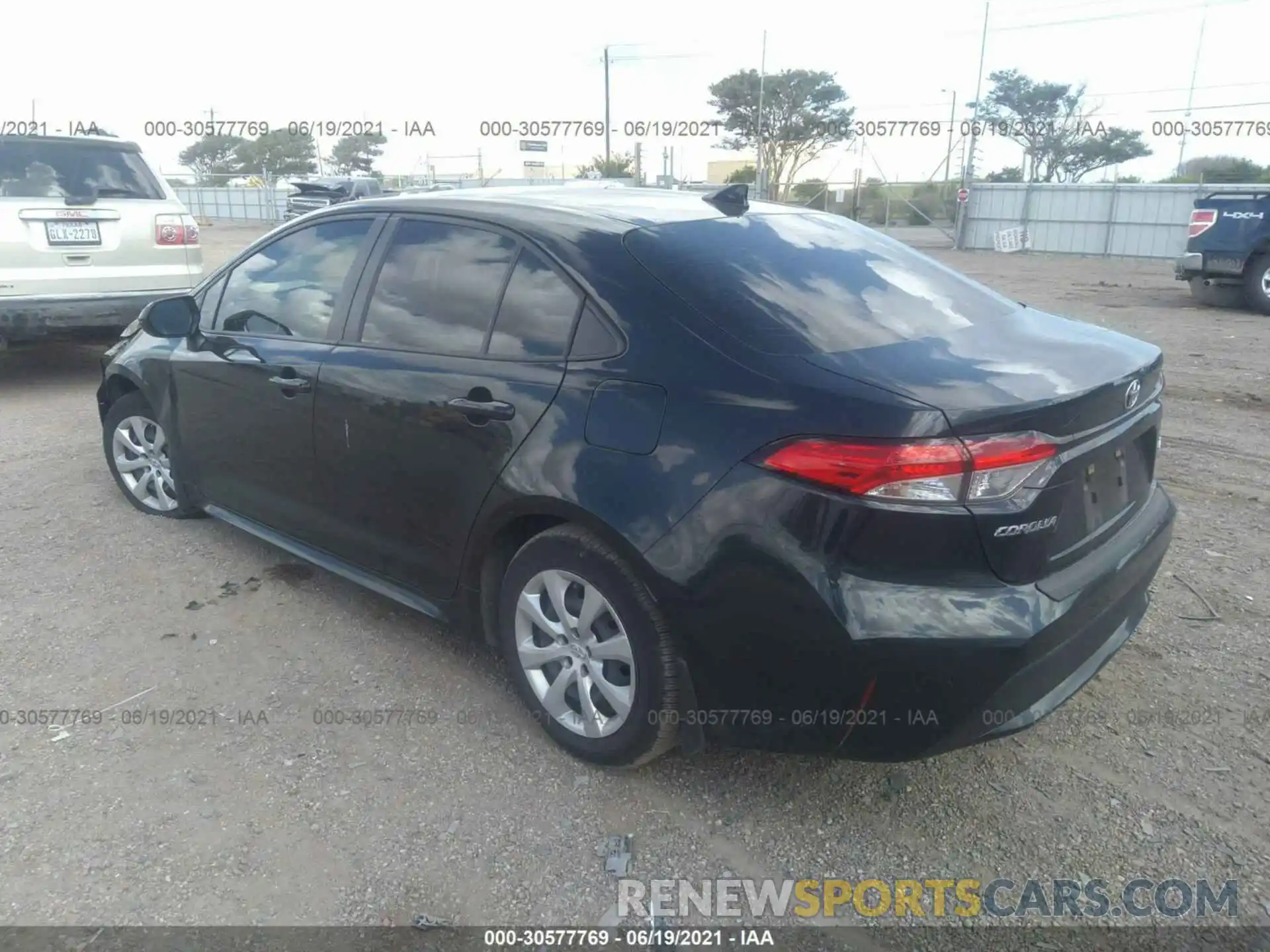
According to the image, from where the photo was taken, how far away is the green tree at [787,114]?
40.8m

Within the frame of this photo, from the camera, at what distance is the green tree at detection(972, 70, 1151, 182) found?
35656 millimetres

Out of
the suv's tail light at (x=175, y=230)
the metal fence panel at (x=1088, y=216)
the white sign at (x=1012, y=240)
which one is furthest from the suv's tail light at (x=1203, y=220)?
the white sign at (x=1012, y=240)

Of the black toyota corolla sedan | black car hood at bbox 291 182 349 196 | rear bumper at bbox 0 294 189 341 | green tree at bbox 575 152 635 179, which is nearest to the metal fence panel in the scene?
green tree at bbox 575 152 635 179

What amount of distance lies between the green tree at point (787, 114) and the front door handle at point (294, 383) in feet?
129

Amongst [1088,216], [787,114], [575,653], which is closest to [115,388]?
[575,653]

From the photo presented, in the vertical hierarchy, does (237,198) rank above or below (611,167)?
below

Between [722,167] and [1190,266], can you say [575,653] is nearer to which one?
[1190,266]

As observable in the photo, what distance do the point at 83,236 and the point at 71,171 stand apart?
2.01 feet

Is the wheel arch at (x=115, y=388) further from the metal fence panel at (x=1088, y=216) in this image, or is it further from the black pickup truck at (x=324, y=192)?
the metal fence panel at (x=1088, y=216)

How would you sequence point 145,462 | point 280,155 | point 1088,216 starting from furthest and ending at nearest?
point 280,155
point 1088,216
point 145,462

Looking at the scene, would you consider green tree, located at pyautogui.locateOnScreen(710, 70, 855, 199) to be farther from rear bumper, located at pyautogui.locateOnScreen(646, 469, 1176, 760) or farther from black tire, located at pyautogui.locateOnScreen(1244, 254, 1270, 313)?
rear bumper, located at pyautogui.locateOnScreen(646, 469, 1176, 760)

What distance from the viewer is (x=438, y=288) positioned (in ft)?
10.6

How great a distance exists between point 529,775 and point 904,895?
1.11 meters

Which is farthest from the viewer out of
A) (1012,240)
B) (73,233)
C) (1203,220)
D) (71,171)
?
(1012,240)
